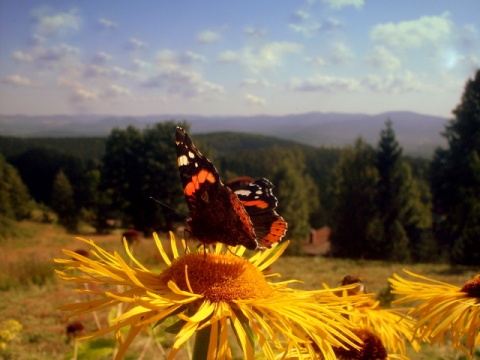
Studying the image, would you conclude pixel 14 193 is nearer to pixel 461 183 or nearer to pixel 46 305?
pixel 46 305

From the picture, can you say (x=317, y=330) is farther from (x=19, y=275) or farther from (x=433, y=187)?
(x=433, y=187)

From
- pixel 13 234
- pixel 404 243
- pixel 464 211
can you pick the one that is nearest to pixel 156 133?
pixel 13 234

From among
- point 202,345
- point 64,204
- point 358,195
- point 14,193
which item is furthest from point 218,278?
point 64,204

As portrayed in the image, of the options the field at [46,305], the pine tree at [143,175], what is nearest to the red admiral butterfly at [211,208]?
the field at [46,305]

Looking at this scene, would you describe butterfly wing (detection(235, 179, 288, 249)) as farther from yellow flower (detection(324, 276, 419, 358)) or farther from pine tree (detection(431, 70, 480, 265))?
pine tree (detection(431, 70, 480, 265))

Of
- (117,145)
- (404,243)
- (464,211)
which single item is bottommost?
(404,243)

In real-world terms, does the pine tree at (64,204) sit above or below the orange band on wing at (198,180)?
below

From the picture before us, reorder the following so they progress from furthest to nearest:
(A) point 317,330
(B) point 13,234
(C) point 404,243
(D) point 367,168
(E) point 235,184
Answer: (D) point 367,168 → (C) point 404,243 → (B) point 13,234 → (E) point 235,184 → (A) point 317,330

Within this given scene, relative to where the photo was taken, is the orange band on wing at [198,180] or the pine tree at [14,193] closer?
the orange band on wing at [198,180]

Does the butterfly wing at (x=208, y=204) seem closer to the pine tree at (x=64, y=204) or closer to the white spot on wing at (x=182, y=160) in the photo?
the white spot on wing at (x=182, y=160)
